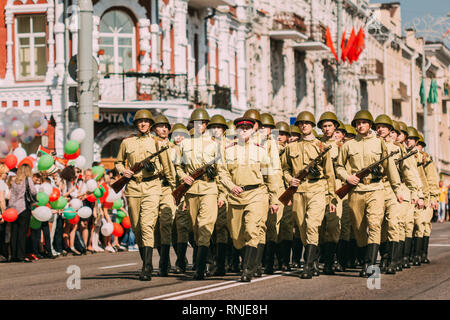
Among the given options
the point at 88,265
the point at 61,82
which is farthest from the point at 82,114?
the point at 61,82

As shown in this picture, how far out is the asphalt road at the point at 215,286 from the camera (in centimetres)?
1194

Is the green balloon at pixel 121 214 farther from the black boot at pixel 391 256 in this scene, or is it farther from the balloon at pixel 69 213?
the black boot at pixel 391 256

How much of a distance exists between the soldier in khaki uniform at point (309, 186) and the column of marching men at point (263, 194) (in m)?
0.02

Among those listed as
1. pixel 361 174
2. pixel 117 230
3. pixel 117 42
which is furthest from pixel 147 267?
pixel 117 42

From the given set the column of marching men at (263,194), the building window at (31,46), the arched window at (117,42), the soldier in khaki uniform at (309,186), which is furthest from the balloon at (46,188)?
the building window at (31,46)

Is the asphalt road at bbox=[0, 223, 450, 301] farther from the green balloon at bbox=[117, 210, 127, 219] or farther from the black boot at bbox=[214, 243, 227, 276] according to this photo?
the green balloon at bbox=[117, 210, 127, 219]

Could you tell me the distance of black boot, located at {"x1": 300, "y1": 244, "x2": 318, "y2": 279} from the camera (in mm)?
14094

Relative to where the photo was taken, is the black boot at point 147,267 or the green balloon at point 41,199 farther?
the green balloon at point 41,199

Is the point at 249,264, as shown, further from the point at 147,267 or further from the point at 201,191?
the point at 147,267

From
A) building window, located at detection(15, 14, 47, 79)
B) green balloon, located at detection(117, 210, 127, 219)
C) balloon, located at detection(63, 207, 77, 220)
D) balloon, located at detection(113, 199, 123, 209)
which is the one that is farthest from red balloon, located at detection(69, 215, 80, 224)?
building window, located at detection(15, 14, 47, 79)

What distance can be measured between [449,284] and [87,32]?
1307cm

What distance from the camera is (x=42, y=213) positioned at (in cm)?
1986
